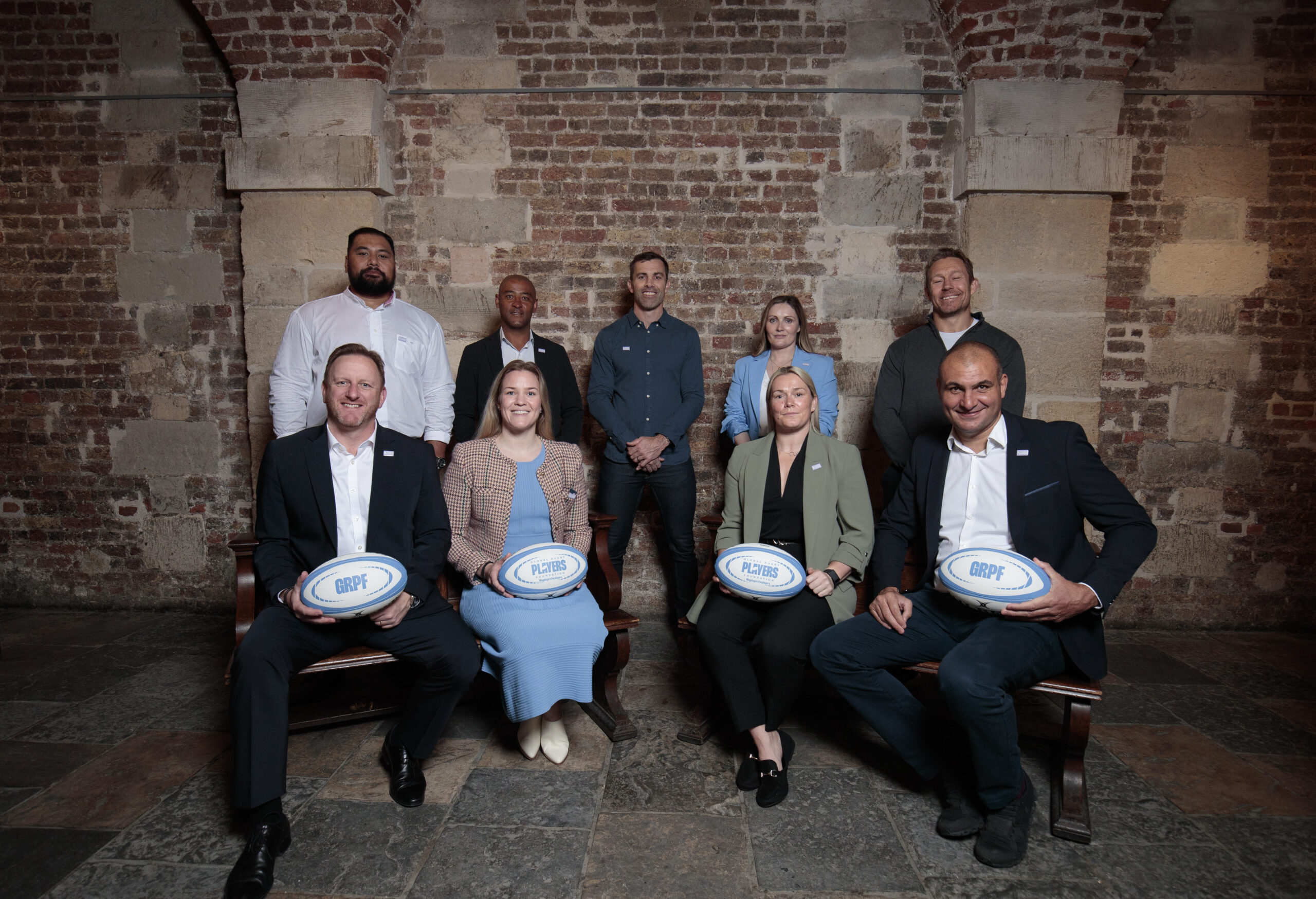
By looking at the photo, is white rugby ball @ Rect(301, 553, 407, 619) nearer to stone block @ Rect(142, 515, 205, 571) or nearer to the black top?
the black top

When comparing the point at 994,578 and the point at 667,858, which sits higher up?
the point at 994,578

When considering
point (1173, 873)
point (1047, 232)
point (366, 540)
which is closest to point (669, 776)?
point (366, 540)

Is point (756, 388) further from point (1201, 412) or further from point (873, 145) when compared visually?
point (1201, 412)

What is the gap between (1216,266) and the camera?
A: 4285mm

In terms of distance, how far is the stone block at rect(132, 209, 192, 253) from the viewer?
175 inches

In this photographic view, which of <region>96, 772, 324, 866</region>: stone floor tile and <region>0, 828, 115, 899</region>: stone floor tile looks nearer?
<region>0, 828, 115, 899</region>: stone floor tile

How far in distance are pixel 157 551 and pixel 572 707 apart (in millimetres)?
Answer: 3344

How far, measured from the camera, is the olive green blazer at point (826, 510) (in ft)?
8.97

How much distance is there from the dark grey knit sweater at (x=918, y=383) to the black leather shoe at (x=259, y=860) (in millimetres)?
2822

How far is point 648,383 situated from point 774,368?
2.26ft

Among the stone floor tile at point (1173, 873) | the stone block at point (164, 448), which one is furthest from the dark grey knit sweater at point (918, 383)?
the stone block at point (164, 448)

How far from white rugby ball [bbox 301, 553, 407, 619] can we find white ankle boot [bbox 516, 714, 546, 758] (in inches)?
31.3

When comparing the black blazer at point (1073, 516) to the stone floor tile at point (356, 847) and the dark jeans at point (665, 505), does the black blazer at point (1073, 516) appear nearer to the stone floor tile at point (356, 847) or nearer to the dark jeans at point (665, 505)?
the dark jeans at point (665, 505)

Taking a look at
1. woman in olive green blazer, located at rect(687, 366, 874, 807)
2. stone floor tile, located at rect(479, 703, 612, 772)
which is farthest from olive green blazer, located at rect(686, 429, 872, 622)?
stone floor tile, located at rect(479, 703, 612, 772)
